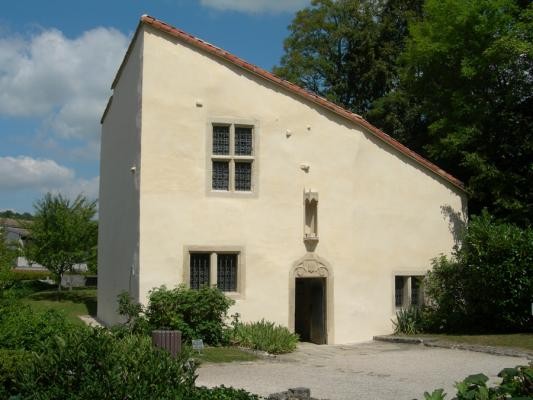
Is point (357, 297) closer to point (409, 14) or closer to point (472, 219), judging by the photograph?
point (472, 219)

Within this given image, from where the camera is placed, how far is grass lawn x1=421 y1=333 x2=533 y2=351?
1682cm

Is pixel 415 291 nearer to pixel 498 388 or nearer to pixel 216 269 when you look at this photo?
pixel 216 269

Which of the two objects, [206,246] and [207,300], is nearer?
[207,300]

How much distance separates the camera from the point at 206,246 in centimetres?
1802

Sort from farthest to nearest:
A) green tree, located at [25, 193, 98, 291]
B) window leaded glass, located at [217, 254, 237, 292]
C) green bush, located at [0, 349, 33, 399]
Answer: green tree, located at [25, 193, 98, 291] < window leaded glass, located at [217, 254, 237, 292] < green bush, located at [0, 349, 33, 399]

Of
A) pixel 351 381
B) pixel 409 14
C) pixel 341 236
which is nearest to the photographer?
pixel 351 381

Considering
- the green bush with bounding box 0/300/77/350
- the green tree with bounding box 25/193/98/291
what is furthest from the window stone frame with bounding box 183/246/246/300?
the green tree with bounding box 25/193/98/291

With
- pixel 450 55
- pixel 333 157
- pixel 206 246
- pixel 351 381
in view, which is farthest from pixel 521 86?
pixel 351 381

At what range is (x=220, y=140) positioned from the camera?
61.3 feet

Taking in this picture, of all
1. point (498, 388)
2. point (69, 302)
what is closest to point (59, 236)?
point (69, 302)

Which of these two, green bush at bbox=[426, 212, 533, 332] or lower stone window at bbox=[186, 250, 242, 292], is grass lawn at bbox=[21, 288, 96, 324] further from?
green bush at bbox=[426, 212, 533, 332]

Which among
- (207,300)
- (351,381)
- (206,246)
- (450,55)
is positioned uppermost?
(450,55)

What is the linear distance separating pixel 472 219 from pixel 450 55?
6101 mm

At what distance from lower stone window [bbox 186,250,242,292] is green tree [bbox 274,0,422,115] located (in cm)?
1963
